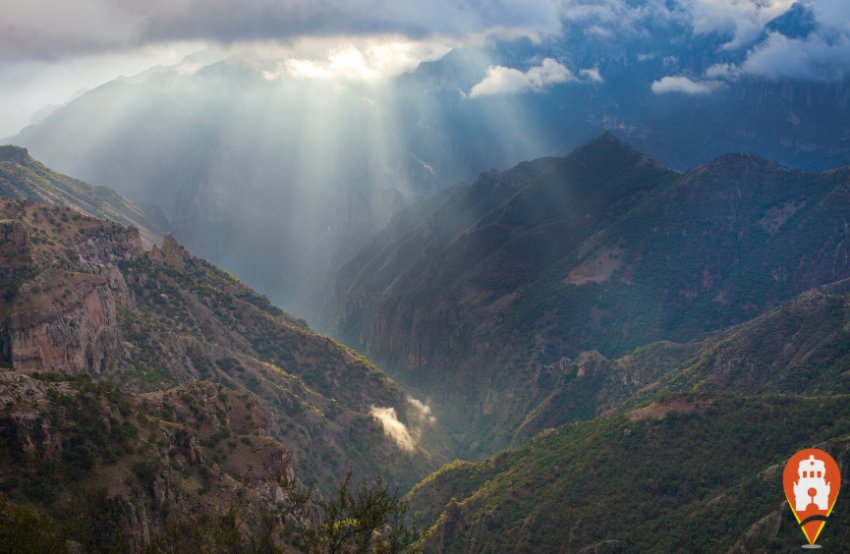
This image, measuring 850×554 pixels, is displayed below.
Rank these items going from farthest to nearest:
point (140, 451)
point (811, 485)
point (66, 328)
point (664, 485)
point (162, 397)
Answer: point (664, 485) < point (66, 328) < point (811, 485) < point (162, 397) < point (140, 451)

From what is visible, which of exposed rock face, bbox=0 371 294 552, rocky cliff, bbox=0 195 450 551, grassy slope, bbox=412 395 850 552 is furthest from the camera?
grassy slope, bbox=412 395 850 552

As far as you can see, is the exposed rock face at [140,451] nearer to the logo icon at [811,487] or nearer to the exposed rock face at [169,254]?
the logo icon at [811,487]

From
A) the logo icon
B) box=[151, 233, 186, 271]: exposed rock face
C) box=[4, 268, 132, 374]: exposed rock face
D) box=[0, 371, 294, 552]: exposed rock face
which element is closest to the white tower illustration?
the logo icon

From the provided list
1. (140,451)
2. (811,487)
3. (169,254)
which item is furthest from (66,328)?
(811,487)

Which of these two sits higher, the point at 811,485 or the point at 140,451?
the point at 140,451

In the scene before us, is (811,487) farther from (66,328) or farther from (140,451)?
(66,328)

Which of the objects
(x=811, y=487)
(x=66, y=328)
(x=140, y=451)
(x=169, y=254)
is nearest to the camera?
(x=140, y=451)

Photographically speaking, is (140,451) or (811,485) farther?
(811,485)

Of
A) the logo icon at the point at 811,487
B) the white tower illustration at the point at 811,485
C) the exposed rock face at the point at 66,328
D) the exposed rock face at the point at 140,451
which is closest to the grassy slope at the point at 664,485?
the logo icon at the point at 811,487

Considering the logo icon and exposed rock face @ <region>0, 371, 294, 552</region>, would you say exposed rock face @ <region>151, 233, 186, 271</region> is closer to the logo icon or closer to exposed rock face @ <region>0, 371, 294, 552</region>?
exposed rock face @ <region>0, 371, 294, 552</region>
